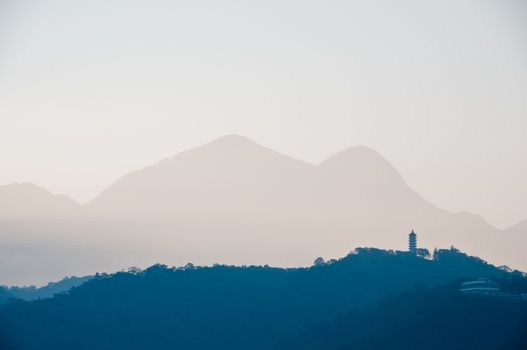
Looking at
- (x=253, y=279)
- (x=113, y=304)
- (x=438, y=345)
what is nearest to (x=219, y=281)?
(x=253, y=279)

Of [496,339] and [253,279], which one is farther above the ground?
[253,279]

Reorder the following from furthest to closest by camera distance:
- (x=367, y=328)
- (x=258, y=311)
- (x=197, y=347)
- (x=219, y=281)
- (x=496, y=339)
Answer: (x=219, y=281) → (x=258, y=311) → (x=197, y=347) → (x=367, y=328) → (x=496, y=339)

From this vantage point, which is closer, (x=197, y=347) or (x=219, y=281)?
(x=197, y=347)

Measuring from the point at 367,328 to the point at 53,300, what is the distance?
4397cm

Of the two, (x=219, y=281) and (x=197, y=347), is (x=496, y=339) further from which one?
(x=219, y=281)

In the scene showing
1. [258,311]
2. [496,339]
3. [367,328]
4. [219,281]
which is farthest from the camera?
[219,281]

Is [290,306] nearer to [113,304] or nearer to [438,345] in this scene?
[113,304]

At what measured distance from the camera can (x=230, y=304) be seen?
159 m

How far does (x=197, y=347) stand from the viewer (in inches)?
5728

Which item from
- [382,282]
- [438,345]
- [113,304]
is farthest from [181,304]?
[438,345]

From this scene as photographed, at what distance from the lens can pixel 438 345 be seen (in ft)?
392

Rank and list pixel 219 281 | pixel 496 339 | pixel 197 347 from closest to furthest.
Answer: pixel 496 339 < pixel 197 347 < pixel 219 281

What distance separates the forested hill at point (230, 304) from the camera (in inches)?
5768

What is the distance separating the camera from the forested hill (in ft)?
481
